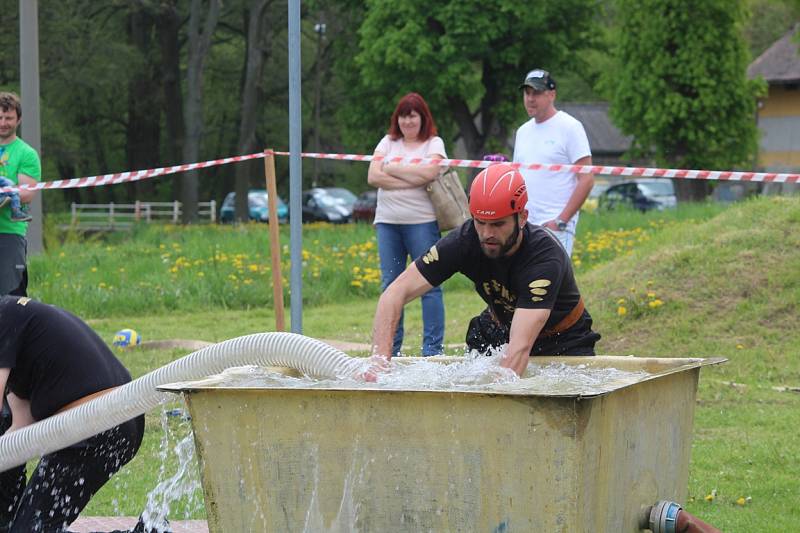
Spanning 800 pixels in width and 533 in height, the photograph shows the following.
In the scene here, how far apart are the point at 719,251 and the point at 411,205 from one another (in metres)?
3.51

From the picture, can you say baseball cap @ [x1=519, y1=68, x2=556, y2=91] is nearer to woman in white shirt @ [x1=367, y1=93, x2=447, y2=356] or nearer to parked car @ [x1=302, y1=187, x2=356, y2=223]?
woman in white shirt @ [x1=367, y1=93, x2=447, y2=356]

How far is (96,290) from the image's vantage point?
12.7 m

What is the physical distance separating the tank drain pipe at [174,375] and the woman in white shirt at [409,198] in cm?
367

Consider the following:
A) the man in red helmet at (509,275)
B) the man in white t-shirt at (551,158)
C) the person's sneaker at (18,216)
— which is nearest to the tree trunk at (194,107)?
the person's sneaker at (18,216)

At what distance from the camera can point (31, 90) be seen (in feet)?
47.5

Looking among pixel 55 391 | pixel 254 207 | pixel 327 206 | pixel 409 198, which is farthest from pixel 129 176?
pixel 254 207

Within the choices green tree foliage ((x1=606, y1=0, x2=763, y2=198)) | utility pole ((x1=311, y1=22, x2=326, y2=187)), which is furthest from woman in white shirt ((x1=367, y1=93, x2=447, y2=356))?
utility pole ((x1=311, y1=22, x2=326, y2=187))

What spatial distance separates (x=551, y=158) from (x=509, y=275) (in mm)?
2799

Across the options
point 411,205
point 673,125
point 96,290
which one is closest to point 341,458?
point 411,205

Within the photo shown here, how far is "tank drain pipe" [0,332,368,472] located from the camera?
4289mm

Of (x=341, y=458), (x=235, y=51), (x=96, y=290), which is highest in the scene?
(x=235, y=51)

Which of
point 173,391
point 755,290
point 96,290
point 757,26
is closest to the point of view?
point 173,391

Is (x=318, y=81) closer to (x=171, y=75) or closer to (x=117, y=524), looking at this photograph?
(x=171, y=75)

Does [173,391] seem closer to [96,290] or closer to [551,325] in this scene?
[551,325]
